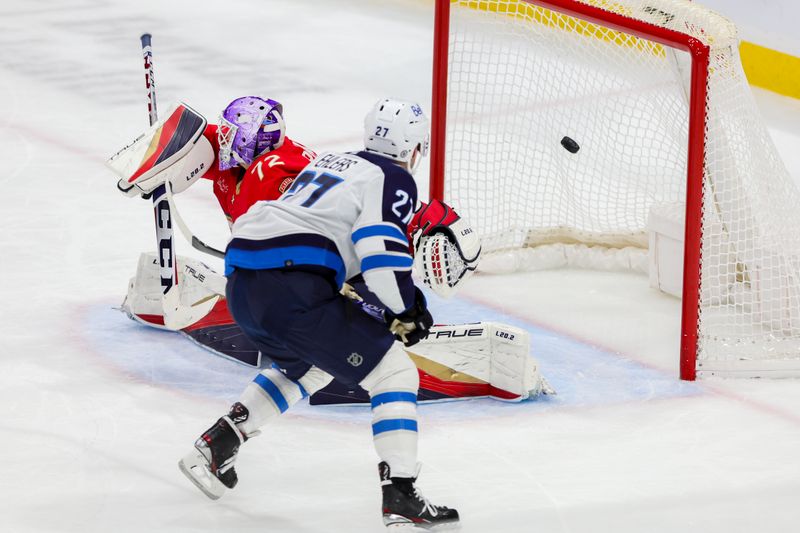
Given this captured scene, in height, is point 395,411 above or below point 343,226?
below

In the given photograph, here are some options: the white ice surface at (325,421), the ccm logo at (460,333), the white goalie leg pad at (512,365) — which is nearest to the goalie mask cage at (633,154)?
the white ice surface at (325,421)

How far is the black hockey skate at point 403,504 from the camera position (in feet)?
10.8

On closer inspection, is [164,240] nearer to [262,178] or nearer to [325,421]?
[262,178]

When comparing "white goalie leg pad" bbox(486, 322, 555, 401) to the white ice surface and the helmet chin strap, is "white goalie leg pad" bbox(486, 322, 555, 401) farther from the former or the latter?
the helmet chin strap

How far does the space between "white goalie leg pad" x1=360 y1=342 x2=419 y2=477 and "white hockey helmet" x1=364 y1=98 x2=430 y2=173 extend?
0.45 meters

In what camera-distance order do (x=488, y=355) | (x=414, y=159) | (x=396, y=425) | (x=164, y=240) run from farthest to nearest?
(x=164, y=240) < (x=488, y=355) < (x=414, y=159) < (x=396, y=425)

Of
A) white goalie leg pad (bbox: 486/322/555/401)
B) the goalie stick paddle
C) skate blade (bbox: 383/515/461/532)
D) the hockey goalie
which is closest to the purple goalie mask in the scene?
the hockey goalie

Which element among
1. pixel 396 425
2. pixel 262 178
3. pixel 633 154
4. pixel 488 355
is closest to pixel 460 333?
pixel 488 355

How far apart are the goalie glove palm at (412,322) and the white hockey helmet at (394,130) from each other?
1.06ft

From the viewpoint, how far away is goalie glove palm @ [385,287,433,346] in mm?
3330

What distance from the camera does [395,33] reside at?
27.7ft

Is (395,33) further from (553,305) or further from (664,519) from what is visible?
(664,519)

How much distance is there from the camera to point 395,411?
3.29 metres

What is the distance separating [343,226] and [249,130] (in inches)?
33.6
